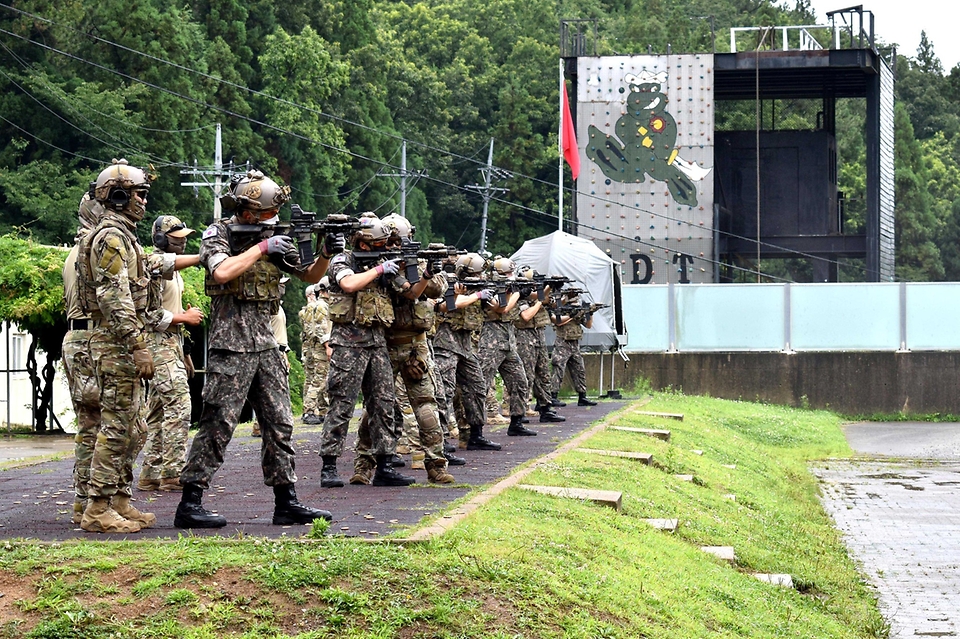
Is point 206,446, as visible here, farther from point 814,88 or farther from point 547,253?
point 814,88

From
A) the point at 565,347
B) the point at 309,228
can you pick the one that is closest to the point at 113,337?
the point at 309,228

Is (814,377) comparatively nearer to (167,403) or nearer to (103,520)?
(167,403)

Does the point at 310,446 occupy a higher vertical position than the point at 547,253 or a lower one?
lower

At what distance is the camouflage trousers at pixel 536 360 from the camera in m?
20.2

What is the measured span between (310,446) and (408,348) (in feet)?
16.5

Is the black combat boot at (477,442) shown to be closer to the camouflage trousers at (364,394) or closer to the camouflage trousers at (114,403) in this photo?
the camouflage trousers at (364,394)

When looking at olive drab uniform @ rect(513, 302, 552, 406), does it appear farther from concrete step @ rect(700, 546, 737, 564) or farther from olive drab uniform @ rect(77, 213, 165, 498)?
olive drab uniform @ rect(77, 213, 165, 498)

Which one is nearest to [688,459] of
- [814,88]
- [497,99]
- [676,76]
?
[676,76]

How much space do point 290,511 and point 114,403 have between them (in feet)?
4.15

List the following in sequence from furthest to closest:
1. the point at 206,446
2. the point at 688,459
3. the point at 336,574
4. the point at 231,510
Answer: the point at 688,459
the point at 231,510
the point at 206,446
the point at 336,574

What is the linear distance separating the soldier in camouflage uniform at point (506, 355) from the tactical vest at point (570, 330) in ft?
16.8

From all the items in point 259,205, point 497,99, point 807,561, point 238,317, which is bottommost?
point 807,561

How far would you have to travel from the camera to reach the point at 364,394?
11320 millimetres

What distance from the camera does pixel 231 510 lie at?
973 cm
